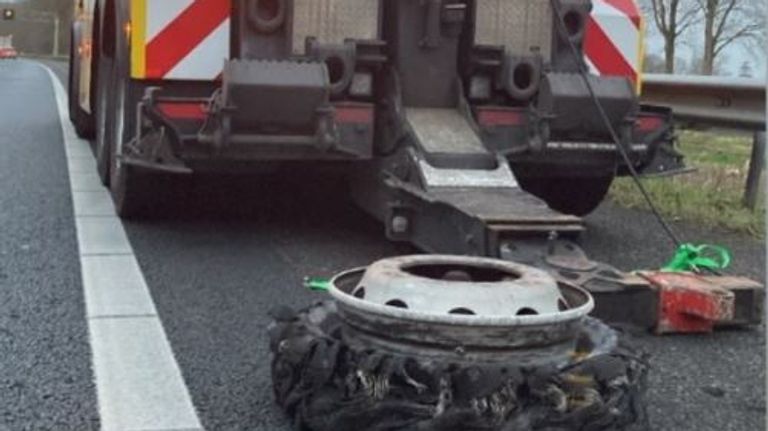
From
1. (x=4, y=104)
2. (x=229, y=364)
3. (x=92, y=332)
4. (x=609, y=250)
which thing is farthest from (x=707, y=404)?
(x=4, y=104)

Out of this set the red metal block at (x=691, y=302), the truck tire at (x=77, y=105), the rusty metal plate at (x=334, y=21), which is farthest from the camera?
the truck tire at (x=77, y=105)

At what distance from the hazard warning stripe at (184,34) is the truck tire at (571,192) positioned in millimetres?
1997

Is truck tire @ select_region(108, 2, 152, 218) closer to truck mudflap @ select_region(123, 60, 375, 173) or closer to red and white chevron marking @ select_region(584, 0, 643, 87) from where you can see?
truck mudflap @ select_region(123, 60, 375, 173)

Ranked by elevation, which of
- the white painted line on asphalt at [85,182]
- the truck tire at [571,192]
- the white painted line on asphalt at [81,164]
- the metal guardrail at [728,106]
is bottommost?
the white painted line on asphalt at [85,182]

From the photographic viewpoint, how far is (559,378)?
96.9 inches

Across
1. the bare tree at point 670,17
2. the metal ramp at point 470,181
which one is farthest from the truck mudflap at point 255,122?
the bare tree at point 670,17

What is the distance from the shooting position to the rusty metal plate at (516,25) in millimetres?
5230

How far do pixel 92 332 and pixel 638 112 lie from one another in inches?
110

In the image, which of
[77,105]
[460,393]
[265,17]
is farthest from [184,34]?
[77,105]

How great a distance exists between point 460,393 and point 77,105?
8840mm

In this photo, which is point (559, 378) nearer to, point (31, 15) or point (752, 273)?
point (752, 273)

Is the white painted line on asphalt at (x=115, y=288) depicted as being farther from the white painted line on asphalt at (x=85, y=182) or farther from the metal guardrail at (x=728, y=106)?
the metal guardrail at (x=728, y=106)

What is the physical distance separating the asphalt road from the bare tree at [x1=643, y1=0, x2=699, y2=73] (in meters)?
17.1

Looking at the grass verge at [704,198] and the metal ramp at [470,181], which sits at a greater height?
the metal ramp at [470,181]
